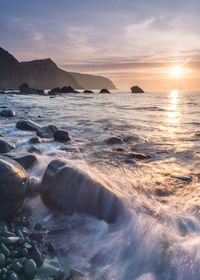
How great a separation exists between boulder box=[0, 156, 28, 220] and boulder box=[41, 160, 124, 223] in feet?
1.48

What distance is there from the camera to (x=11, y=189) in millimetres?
2891

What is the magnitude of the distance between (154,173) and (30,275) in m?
3.54

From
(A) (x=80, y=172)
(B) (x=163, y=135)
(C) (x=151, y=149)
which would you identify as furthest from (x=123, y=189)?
(B) (x=163, y=135)

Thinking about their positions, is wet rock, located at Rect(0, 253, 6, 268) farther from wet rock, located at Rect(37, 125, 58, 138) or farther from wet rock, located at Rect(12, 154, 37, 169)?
wet rock, located at Rect(37, 125, 58, 138)

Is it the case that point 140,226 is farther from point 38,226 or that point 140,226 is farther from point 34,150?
point 34,150

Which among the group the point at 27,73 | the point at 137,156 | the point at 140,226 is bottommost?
the point at 140,226

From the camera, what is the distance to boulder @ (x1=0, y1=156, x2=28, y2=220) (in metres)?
2.78

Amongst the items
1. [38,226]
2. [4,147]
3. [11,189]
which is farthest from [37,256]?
[4,147]

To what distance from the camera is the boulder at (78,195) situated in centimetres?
315

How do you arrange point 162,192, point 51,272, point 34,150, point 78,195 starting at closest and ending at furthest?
point 51,272 → point 78,195 → point 162,192 → point 34,150

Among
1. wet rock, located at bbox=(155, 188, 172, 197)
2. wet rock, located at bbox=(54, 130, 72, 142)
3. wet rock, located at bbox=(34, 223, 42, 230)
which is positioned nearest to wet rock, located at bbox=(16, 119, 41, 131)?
wet rock, located at bbox=(54, 130, 72, 142)

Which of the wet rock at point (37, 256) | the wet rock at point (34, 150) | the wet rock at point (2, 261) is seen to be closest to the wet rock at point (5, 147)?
the wet rock at point (34, 150)

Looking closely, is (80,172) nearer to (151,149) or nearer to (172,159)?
(172,159)

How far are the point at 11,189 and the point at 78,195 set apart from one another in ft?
3.25
